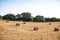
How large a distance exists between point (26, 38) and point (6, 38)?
4.44ft

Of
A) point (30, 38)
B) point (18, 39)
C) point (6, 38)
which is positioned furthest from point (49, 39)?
point (6, 38)

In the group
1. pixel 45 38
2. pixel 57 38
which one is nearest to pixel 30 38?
pixel 45 38

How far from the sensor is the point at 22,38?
1107 centimetres

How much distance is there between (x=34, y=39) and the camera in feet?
35.5

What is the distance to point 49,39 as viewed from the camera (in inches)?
430

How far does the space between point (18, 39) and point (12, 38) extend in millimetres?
501

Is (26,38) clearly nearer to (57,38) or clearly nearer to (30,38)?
(30,38)

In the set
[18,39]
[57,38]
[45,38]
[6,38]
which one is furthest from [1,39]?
[57,38]

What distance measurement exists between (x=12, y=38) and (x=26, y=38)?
0.94 m

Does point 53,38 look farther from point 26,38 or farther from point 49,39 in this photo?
point 26,38

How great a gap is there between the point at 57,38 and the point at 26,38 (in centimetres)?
213

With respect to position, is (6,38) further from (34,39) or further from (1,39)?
(34,39)

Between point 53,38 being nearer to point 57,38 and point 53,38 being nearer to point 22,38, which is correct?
point 57,38

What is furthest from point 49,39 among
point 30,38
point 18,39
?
point 18,39
